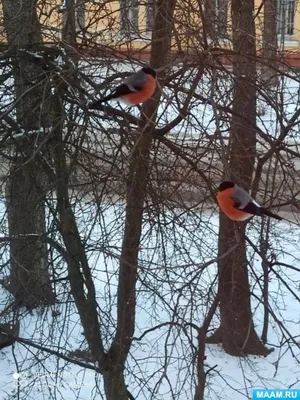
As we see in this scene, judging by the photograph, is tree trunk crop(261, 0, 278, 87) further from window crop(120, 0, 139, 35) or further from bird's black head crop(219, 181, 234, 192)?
bird's black head crop(219, 181, 234, 192)

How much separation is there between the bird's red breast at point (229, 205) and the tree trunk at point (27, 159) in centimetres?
110

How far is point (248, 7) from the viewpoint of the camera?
5.56 meters

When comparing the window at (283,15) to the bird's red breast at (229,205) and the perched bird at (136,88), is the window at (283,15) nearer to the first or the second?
the perched bird at (136,88)

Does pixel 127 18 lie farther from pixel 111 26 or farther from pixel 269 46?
pixel 269 46

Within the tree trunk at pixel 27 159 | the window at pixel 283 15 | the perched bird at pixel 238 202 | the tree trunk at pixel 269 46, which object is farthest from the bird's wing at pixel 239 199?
the window at pixel 283 15

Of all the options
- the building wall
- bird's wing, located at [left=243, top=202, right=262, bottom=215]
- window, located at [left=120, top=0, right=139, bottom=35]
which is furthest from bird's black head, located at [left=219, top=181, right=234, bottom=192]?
window, located at [left=120, top=0, right=139, bottom=35]

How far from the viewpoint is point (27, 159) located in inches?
154

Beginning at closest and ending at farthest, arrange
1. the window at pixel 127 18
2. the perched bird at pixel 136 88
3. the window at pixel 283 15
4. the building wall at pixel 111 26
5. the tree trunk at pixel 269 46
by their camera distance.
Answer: the perched bird at pixel 136 88, the building wall at pixel 111 26, the tree trunk at pixel 269 46, the window at pixel 127 18, the window at pixel 283 15

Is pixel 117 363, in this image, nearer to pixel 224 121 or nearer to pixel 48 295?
pixel 48 295

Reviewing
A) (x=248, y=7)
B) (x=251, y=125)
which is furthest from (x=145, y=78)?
(x=248, y=7)

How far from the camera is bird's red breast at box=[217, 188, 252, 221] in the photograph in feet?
10.8

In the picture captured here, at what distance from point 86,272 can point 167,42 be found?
1.68 metres

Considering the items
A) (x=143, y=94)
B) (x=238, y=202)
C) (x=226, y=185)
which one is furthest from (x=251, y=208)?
(x=143, y=94)

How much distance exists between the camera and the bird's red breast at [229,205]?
3.29 meters
